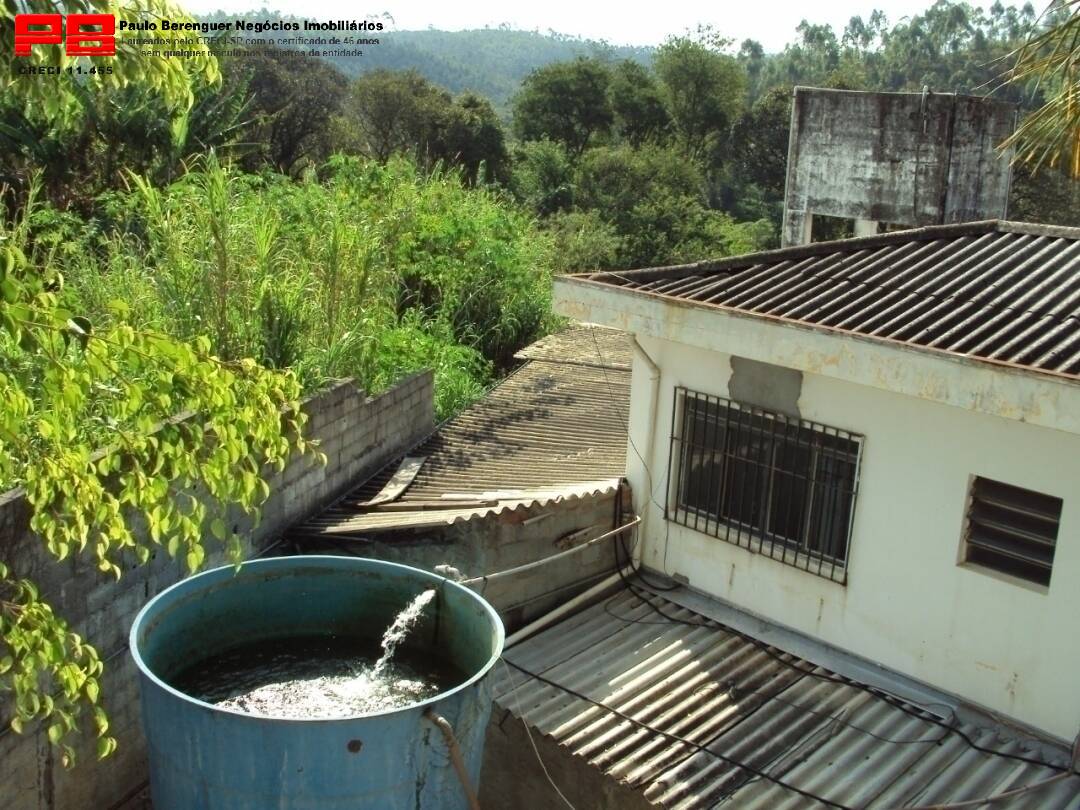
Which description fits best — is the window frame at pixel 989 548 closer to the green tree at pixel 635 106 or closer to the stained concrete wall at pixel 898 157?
the stained concrete wall at pixel 898 157

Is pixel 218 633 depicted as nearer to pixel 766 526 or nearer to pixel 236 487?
pixel 236 487

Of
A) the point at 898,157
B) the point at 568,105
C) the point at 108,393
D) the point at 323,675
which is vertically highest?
the point at 568,105

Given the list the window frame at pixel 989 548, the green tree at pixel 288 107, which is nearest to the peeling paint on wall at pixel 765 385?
the window frame at pixel 989 548

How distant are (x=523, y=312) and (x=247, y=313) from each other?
21.4ft

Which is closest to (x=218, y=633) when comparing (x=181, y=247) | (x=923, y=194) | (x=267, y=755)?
(x=267, y=755)

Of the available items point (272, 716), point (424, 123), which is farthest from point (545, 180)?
point (272, 716)

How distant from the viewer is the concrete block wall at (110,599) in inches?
217

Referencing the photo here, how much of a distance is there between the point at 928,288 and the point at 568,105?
3917 cm

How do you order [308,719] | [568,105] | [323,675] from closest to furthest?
[308,719] → [323,675] → [568,105]

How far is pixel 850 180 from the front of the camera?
1895 cm

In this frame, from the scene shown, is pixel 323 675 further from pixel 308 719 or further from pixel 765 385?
pixel 765 385

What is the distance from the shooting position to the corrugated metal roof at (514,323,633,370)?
12812 millimetres

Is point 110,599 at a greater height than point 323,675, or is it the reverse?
point 110,599

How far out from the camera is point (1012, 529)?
6.17 m
